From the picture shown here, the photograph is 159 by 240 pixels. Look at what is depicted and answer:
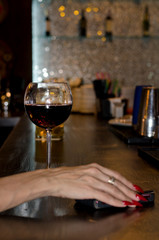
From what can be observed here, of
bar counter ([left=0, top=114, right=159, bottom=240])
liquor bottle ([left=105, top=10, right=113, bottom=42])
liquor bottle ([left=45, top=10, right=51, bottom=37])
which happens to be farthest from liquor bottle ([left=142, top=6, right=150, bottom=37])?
bar counter ([left=0, top=114, right=159, bottom=240])

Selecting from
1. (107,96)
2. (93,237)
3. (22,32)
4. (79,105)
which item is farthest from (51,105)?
(22,32)

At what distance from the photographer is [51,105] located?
2.56ft

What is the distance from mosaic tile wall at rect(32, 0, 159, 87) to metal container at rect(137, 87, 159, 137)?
8.57 ft

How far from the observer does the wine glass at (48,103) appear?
2.57 ft

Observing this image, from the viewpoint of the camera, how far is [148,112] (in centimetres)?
128

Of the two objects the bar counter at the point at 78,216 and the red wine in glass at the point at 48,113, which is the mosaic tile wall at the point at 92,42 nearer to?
the bar counter at the point at 78,216

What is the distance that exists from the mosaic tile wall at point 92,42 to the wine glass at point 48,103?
3085mm

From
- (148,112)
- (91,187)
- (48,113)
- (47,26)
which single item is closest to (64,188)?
(91,187)

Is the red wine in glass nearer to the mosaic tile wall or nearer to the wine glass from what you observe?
the wine glass

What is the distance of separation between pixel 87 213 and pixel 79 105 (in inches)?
83.0

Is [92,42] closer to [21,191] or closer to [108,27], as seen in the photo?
[108,27]

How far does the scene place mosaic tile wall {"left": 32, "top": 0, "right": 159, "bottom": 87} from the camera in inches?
150

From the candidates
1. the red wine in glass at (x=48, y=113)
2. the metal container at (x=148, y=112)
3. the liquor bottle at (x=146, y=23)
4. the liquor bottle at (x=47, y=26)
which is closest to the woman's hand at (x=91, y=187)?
the red wine in glass at (x=48, y=113)

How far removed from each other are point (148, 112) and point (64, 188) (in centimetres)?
79
